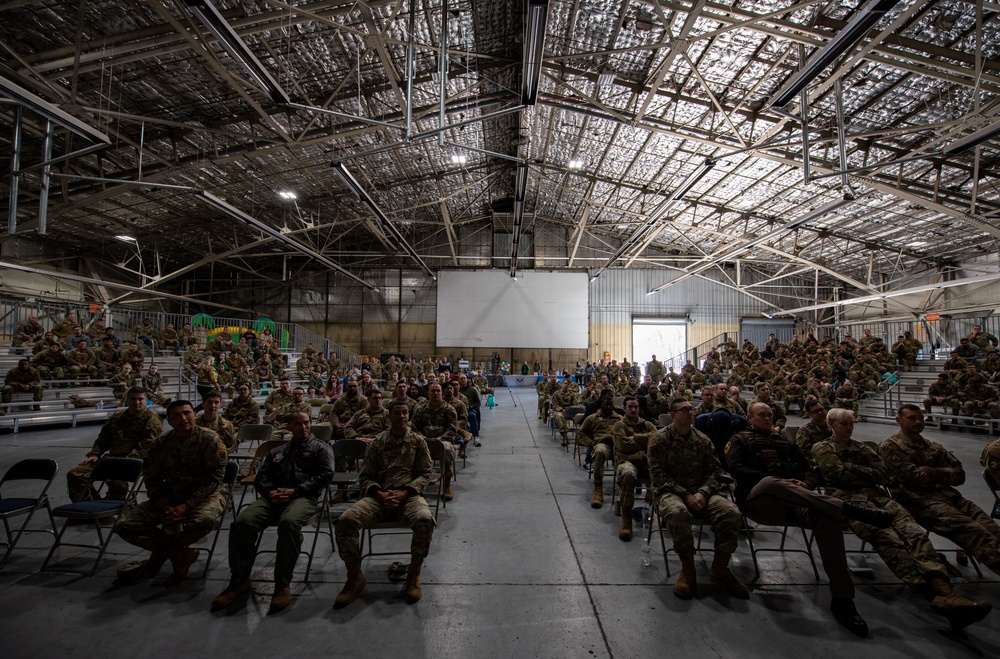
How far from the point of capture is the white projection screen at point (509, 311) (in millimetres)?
23422

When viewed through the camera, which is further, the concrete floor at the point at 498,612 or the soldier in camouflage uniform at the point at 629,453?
the soldier in camouflage uniform at the point at 629,453

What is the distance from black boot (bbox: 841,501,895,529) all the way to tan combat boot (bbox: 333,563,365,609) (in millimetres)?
3373

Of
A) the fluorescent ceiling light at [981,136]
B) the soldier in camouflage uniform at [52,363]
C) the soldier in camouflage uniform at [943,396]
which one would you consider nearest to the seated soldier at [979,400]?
the soldier in camouflage uniform at [943,396]

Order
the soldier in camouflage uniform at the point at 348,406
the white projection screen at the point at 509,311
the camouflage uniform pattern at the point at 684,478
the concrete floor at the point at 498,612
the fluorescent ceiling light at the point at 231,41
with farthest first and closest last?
the white projection screen at the point at 509,311, the soldier in camouflage uniform at the point at 348,406, the fluorescent ceiling light at the point at 231,41, the camouflage uniform pattern at the point at 684,478, the concrete floor at the point at 498,612

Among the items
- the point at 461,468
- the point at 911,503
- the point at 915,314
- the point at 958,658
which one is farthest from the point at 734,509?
the point at 915,314

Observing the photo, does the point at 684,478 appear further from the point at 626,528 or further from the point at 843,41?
the point at 843,41

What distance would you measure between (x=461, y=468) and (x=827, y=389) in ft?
32.4

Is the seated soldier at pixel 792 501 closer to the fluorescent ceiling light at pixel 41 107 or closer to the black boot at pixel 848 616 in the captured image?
the black boot at pixel 848 616

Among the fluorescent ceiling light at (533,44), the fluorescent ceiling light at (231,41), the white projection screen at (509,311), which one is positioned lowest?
the white projection screen at (509,311)

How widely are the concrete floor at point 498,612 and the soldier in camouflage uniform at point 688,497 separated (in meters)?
0.16

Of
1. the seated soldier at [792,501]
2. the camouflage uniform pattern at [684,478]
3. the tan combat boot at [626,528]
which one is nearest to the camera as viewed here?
the seated soldier at [792,501]

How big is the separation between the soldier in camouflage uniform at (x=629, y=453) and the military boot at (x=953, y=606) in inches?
79.4

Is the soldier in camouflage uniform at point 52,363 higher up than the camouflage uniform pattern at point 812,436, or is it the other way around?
the soldier in camouflage uniform at point 52,363

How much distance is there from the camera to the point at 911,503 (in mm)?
3480
